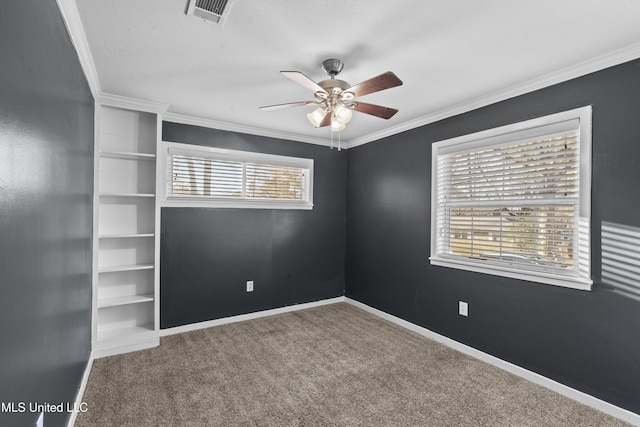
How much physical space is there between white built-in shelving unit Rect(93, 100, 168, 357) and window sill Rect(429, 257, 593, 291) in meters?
2.94

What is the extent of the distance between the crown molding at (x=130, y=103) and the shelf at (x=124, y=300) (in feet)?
6.08

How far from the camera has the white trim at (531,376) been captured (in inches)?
86.6

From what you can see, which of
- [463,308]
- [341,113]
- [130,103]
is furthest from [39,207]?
[463,308]

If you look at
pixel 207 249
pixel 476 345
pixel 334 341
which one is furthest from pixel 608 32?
pixel 207 249

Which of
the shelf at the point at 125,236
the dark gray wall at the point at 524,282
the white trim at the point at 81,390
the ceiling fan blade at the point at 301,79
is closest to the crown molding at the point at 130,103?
the shelf at the point at 125,236

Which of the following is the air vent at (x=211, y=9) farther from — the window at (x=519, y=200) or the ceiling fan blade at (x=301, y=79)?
the window at (x=519, y=200)

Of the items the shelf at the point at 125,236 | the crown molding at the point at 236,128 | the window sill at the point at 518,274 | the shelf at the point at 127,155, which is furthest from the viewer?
the crown molding at the point at 236,128

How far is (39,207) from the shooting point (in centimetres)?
136

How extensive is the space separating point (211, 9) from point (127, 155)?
1998mm

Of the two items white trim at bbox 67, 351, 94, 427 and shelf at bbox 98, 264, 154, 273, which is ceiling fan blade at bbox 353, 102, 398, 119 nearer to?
shelf at bbox 98, 264, 154, 273

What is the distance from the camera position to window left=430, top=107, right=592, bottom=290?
8.05 feet

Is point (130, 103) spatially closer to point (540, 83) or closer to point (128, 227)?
point (128, 227)

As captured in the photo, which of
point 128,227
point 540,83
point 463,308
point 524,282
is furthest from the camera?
point 128,227

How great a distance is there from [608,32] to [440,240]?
2115 mm
